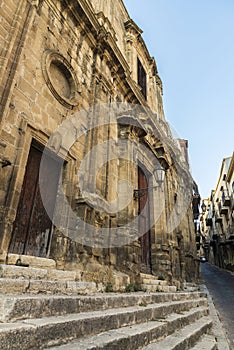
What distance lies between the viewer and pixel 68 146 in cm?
475

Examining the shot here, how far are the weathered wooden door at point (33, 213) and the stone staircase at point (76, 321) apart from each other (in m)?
0.75

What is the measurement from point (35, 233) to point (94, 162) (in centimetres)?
201

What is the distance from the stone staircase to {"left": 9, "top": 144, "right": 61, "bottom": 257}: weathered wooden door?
749mm

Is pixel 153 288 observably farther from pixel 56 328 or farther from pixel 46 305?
pixel 56 328

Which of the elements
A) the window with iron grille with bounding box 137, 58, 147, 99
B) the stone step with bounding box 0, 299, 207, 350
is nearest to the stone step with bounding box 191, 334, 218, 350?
the stone step with bounding box 0, 299, 207, 350

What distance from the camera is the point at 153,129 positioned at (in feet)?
A: 31.6

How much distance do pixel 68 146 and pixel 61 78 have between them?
1.65 metres

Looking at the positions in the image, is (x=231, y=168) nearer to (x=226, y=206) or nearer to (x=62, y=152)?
(x=226, y=206)

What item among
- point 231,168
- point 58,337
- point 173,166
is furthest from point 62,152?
point 231,168

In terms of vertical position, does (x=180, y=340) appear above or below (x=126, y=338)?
below

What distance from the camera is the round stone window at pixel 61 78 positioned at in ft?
15.2

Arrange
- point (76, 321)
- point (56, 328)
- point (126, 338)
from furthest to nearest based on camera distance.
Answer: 1. point (126, 338)
2. point (76, 321)
3. point (56, 328)

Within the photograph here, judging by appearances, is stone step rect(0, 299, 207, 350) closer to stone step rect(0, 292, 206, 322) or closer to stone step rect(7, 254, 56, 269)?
stone step rect(0, 292, 206, 322)

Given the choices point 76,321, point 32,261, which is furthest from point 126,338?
point 32,261
